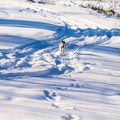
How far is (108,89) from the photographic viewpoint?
8250mm

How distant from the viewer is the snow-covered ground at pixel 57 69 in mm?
6469

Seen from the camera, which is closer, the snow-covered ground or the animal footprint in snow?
the snow-covered ground

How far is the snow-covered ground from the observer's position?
6469 mm

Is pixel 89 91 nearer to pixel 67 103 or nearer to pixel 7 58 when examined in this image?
pixel 67 103

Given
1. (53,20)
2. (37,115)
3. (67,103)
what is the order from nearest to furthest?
1. (37,115)
2. (67,103)
3. (53,20)

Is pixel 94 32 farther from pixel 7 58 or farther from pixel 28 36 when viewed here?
pixel 7 58

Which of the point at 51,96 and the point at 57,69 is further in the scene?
the point at 57,69

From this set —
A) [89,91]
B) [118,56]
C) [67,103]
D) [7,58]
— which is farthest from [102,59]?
[67,103]

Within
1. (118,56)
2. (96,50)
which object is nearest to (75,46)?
(96,50)

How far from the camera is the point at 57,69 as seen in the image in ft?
31.4

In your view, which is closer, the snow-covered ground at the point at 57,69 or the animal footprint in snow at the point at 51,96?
the snow-covered ground at the point at 57,69

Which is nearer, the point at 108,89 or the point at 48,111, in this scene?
the point at 48,111

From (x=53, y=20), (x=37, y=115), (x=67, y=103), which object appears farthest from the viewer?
(x=53, y=20)

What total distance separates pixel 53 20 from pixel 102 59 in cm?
722
